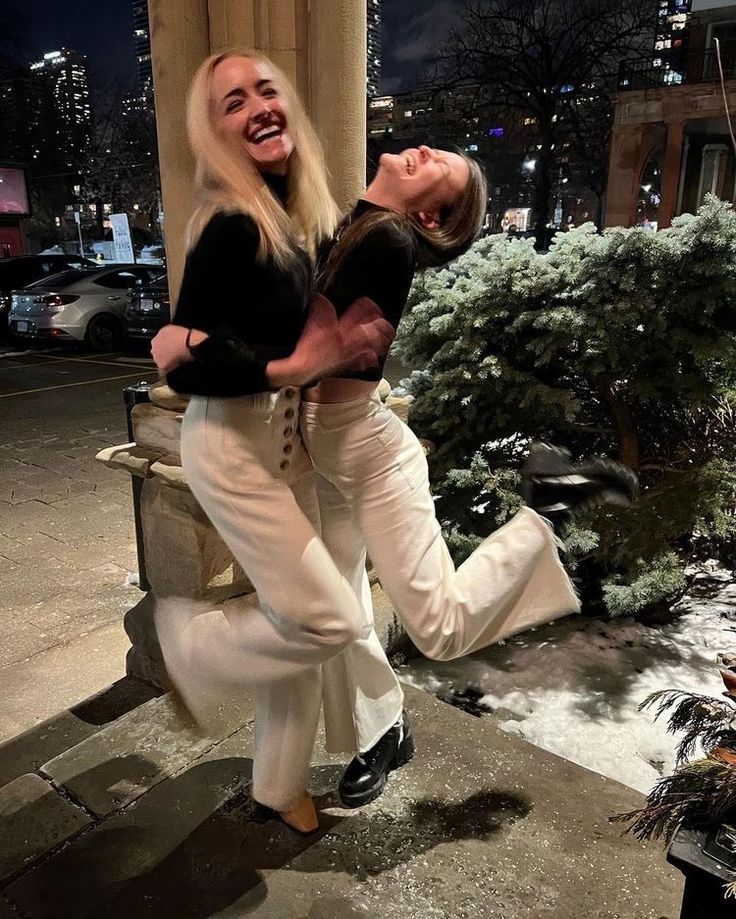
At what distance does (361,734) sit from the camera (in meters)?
2.28

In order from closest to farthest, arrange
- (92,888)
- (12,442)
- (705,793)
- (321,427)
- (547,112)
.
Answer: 1. (705,793)
2. (321,427)
3. (92,888)
4. (12,442)
5. (547,112)

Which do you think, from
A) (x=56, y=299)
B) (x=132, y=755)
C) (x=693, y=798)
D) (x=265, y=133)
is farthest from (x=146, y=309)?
(x=693, y=798)

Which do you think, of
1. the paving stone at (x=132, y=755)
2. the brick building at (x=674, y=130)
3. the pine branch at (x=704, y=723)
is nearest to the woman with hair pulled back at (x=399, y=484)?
the pine branch at (x=704, y=723)

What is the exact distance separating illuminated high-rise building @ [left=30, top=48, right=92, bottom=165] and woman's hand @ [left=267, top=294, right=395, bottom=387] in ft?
118

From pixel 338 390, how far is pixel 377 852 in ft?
4.41

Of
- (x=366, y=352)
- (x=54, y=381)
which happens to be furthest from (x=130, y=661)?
(x=54, y=381)

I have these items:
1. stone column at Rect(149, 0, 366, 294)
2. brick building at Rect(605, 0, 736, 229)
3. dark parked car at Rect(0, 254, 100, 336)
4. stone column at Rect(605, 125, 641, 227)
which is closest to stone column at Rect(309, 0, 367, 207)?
stone column at Rect(149, 0, 366, 294)

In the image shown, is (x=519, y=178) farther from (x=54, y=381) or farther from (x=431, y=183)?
(x=431, y=183)

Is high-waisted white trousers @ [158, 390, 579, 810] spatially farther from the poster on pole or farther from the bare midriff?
the poster on pole

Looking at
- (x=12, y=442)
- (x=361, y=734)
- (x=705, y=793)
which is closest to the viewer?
(x=705, y=793)

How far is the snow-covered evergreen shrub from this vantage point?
134 inches

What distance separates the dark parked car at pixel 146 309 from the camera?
41.8ft

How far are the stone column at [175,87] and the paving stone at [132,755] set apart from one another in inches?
60.1

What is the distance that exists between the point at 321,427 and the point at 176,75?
1637 mm
